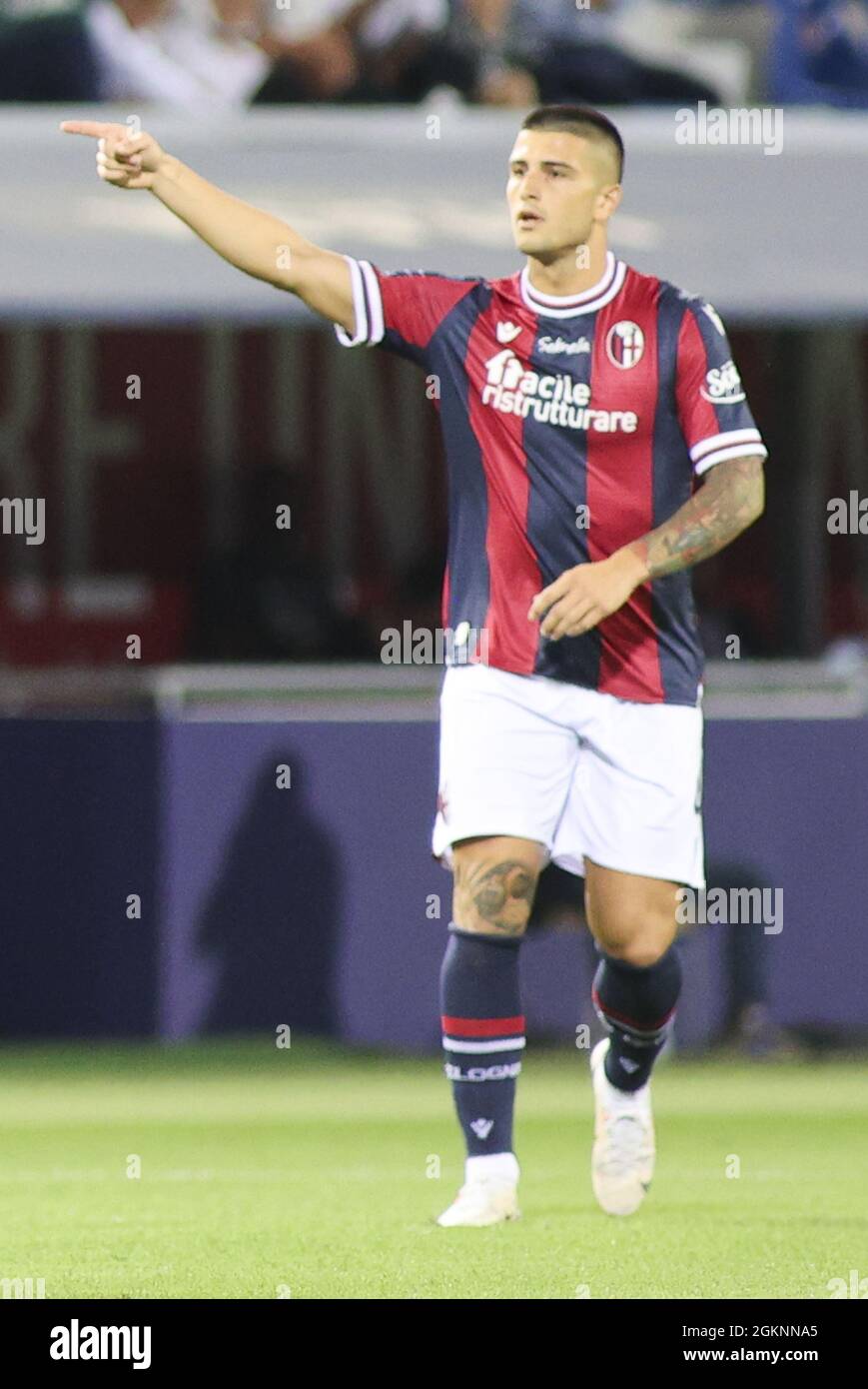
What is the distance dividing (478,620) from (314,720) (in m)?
4.72

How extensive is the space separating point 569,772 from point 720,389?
0.90 metres

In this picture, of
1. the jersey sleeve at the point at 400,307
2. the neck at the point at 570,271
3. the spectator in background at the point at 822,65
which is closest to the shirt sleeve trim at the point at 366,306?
the jersey sleeve at the point at 400,307

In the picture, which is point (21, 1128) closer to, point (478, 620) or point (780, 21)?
point (478, 620)

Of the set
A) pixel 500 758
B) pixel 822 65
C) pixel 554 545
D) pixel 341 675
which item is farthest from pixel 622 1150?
pixel 822 65

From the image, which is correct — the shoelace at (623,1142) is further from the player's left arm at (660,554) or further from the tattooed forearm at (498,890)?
the player's left arm at (660,554)

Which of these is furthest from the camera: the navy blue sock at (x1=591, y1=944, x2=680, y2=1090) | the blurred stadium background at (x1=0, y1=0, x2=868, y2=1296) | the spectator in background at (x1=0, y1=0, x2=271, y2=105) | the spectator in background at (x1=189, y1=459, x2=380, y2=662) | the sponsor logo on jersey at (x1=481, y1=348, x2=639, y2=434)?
the spectator in background at (x1=189, y1=459, x2=380, y2=662)

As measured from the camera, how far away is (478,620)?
6293mm

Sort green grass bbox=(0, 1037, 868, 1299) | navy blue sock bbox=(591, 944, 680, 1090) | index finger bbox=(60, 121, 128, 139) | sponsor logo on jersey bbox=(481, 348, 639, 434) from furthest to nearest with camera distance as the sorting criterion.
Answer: navy blue sock bbox=(591, 944, 680, 1090) < sponsor logo on jersey bbox=(481, 348, 639, 434) < index finger bbox=(60, 121, 128, 139) < green grass bbox=(0, 1037, 868, 1299)

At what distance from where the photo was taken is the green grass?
5.43 metres

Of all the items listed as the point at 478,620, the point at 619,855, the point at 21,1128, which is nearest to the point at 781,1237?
the point at 619,855

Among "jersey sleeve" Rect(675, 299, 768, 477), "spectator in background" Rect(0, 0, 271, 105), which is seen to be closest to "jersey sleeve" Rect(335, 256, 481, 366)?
"jersey sleeve" Rect(675, 299, 768, 477)

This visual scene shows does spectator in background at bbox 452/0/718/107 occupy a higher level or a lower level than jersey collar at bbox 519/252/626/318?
higher

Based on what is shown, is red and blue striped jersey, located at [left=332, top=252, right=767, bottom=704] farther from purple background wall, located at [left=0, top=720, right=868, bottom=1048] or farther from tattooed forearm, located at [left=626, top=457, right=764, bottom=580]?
purple background wall, located at [left=0, top=720, right=868, bottom=1048]

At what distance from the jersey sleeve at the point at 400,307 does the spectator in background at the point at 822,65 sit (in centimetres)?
553
